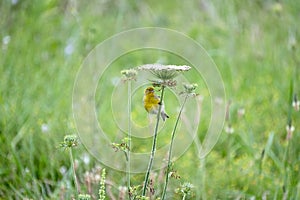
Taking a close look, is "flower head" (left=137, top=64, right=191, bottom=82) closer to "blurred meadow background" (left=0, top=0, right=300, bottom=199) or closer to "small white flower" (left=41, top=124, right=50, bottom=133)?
"blurred meadow background" (left=0, top=0, right=300, bottom=199)

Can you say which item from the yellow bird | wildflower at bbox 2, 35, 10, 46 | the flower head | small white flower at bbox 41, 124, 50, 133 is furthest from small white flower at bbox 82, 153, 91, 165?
wildflower at bbox 2, 35, 10, 46

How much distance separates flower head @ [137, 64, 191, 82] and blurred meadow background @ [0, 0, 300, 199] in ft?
2.53

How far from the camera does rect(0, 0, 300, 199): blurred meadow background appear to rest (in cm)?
A: 239

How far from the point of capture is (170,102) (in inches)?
133

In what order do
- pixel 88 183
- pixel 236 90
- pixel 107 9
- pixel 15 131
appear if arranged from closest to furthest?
pixel 88 183 → pixel 15 131 → pixel 236 90 → pixel 107 9

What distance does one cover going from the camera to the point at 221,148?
9.55ft

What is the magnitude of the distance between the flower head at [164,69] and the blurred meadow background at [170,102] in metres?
0.77

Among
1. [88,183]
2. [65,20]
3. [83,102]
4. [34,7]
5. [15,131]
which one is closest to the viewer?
[88,183]

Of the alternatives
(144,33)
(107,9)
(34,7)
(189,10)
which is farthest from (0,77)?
(189,10)

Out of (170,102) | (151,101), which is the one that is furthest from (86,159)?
(170,102)

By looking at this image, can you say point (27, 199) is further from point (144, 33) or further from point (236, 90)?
point (144, 33)

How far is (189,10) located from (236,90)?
68.6 inches

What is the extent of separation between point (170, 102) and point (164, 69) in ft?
6.39

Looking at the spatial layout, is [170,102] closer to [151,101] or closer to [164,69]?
[151,101]
